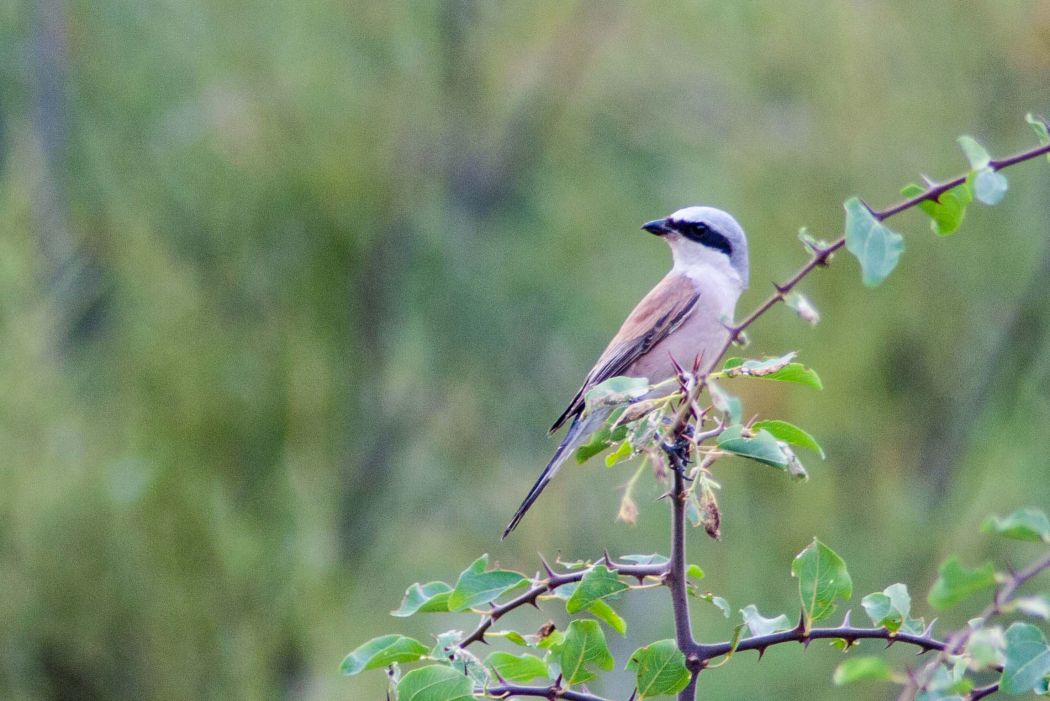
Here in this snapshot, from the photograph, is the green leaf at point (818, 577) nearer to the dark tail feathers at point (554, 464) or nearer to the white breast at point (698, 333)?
the dark tail feathers at point (554, 464)

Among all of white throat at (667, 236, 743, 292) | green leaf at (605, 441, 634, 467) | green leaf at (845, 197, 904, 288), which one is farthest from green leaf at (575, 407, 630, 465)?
white throat at (667, 236, 743, 292)

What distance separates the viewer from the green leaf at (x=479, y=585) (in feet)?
4.09

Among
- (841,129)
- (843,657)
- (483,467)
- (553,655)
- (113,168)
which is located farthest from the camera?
(483,467)

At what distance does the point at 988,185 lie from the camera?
107cm

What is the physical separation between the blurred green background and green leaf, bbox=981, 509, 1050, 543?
3.18 meters

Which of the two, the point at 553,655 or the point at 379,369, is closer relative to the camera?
the point at 553,655

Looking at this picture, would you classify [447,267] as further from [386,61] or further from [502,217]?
[386,61]

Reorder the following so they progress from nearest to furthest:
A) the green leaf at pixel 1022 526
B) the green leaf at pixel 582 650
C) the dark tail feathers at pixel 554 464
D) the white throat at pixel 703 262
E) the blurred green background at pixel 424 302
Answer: the green leaf at pixel 1022 526, the green leaf at pixel 582 650, the dark tail feathers at pixel 554 464, the white throat at pixel 703 262, the blurred green background at pixel 424 302

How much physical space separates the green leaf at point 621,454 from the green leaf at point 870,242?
353 mm

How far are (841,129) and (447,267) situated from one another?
189 cm

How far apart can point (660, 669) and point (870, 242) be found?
46 cm

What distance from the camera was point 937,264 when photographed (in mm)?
4379

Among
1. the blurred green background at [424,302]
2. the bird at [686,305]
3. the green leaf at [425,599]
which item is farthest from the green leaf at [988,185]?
the blurred green background at [424,302]

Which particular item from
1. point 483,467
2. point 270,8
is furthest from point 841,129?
point 270,8
